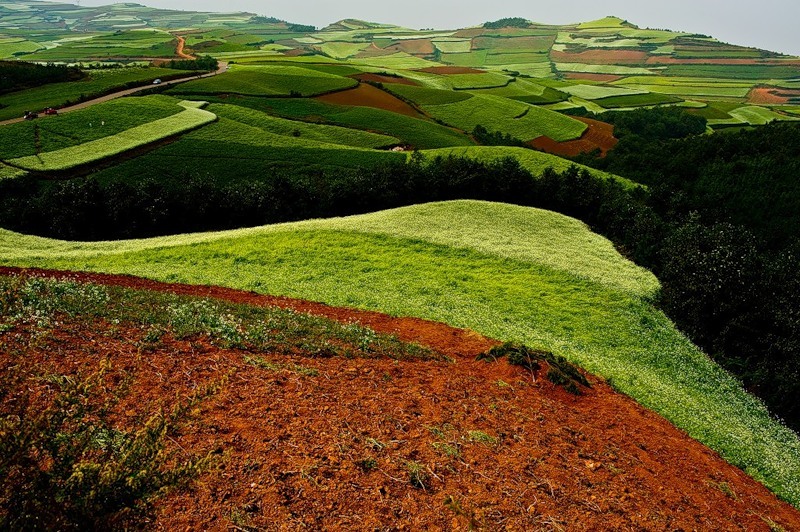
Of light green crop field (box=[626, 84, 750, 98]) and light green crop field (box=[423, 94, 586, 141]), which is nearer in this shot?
light green crop field (box=[423, 94, 586, 141])

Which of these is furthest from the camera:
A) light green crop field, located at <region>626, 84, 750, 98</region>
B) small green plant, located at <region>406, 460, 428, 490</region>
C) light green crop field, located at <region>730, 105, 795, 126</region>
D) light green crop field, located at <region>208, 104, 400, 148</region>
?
light green crop field, located at <region>626, 84, 750, 98</region>

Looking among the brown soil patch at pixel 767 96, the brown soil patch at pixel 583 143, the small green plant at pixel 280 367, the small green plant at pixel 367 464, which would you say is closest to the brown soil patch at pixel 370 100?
the brown soil patch at pixel 583 143

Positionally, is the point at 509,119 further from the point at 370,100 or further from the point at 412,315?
the point at 412,315

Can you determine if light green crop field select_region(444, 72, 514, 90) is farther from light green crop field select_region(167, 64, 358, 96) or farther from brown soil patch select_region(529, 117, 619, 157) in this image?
brown soil patch select_region(529, 117, 619, 157)

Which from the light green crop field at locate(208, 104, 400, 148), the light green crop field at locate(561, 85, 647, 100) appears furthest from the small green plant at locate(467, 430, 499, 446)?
the light green crop field at locate(561, 85, 647, 100)

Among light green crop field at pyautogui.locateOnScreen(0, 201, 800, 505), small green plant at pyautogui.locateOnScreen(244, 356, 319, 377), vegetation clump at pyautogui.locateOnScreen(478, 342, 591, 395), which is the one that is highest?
small green plant at pyautogui.locateOnScreen(244, 356, 319, 377)

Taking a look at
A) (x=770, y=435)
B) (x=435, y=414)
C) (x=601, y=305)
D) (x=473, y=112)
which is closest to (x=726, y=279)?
(x=601, y=305)

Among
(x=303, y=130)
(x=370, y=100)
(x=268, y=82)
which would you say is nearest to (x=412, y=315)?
(x=303, y=130)

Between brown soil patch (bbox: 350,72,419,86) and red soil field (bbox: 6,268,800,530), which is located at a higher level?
brown soil patch (bbox: 350,72,419,86)

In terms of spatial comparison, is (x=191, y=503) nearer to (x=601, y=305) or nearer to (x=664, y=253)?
(x=601, y=305)

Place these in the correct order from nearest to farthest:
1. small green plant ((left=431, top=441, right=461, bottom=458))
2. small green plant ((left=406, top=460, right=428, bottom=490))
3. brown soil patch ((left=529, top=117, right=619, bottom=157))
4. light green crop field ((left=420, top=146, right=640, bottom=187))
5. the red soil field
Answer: the red soil field < small green plant ((left=406, top=460, right=428, bottom=490)) < small green plant ((left=431, top=441, right=461, bottom=458)) < light green crop field ((left=420, top=146, right=640, bottom=187)) < brown soil patch ((left=529, top=117, right=619, bottom=157))
